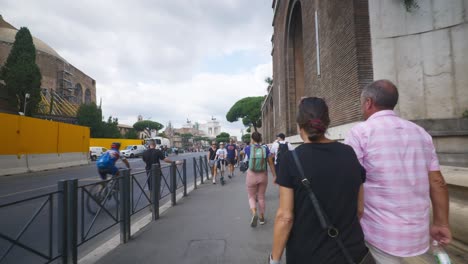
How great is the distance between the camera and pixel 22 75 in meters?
32.1

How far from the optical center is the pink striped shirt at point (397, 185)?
1597mm

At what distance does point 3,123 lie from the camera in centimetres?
1298

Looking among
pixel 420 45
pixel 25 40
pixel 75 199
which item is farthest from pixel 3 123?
pixel 25 40

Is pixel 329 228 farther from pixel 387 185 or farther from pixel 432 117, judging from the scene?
pixel 432 117

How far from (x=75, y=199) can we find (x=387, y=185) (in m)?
3.22

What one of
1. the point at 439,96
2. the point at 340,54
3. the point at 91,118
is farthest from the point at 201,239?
the point at 91,118

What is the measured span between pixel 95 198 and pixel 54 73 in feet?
177

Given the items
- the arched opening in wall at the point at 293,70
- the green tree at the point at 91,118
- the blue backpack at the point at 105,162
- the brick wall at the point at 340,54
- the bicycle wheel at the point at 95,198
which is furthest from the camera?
the green tree at the point at 91,118

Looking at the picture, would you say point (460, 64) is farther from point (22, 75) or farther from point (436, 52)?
point (22, 75)

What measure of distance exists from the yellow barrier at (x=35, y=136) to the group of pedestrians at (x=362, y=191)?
53.4 ft

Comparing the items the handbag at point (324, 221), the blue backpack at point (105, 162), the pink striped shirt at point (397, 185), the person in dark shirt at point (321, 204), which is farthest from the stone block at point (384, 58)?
the blue backpack at point (105, 162)

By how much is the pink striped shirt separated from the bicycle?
11.3ft

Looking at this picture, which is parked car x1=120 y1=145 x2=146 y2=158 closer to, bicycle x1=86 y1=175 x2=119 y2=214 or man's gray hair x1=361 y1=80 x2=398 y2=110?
bicycle x1=86 y1=175 x2=119 y2=214

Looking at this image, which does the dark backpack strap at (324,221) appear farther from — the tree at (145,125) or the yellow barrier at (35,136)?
the tree at (145,125)
